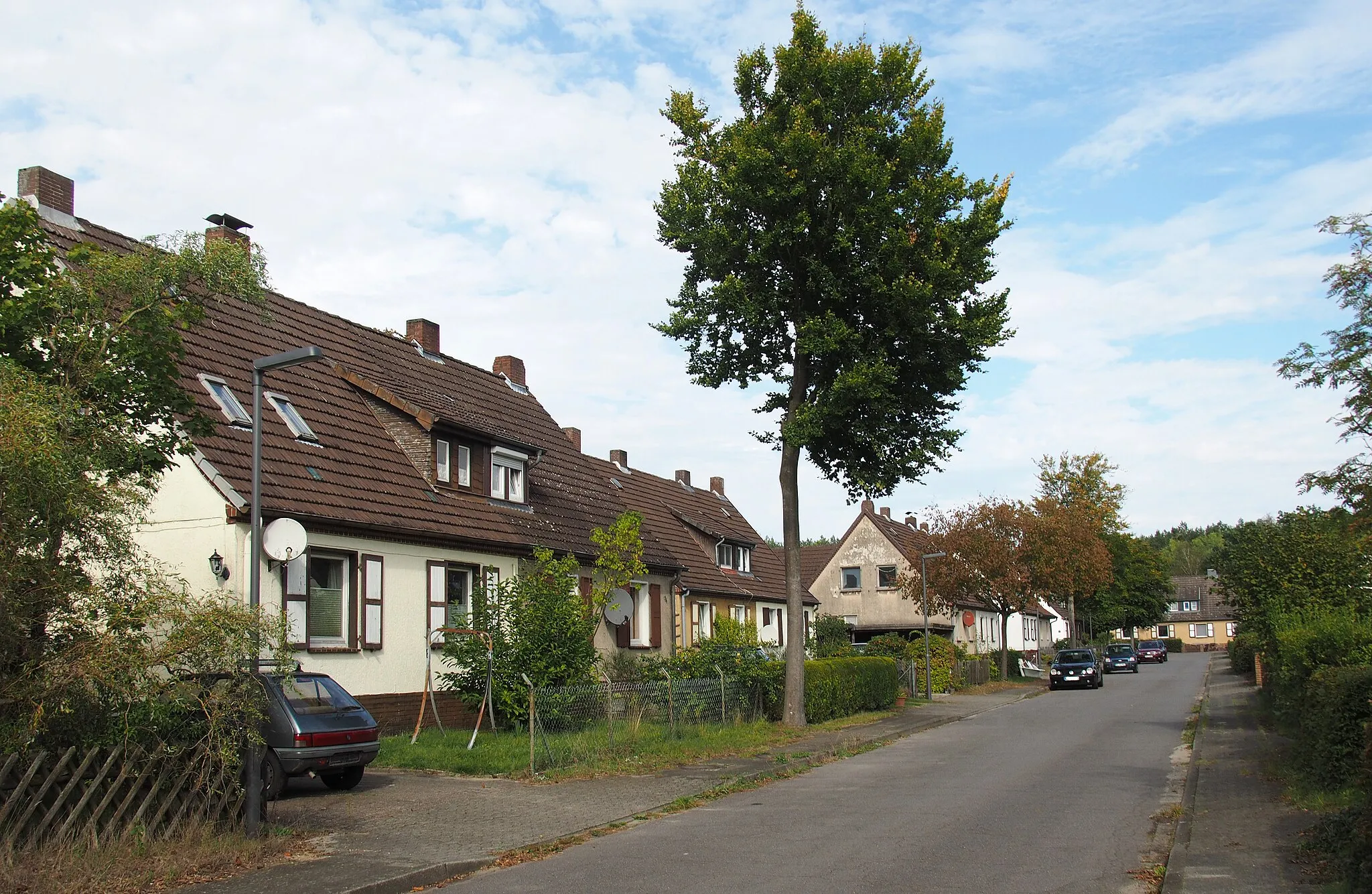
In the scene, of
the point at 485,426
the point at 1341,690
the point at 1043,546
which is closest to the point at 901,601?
the point at 1043,546

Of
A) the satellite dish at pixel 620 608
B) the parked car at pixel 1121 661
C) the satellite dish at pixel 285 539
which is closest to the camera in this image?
the satellite dish at pixel 285 539

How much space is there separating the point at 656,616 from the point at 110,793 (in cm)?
2224

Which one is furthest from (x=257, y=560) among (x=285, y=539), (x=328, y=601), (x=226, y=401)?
(x=226, y=401)

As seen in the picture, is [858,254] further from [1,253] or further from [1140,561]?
[1140,561]

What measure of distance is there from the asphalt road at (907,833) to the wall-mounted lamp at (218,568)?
8.04 m

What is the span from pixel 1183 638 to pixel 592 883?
134m

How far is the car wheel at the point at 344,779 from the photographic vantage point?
48.3 feet

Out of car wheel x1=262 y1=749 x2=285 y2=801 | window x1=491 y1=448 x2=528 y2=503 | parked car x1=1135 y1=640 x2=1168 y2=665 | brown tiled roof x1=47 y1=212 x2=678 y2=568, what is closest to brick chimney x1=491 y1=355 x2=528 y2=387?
brown tiled roof x1=47 y1=212 x2=678 y2=568

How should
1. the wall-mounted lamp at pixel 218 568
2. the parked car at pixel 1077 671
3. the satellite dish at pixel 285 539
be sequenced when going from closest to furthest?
1. the satellite dish at pixel 285 539
2. the wall-mounted lamp at pixel 218 568
3. the parked car at pixel 1077 671

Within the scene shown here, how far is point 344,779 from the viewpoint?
14812 millimetres

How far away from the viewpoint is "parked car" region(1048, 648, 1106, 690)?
1754 inches

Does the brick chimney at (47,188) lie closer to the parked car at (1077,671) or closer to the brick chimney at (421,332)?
the brick chimney at (421,332)

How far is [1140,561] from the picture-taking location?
290ft

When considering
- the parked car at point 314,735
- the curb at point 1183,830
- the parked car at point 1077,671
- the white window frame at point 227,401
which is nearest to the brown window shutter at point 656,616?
the white window frame at point 227,401
